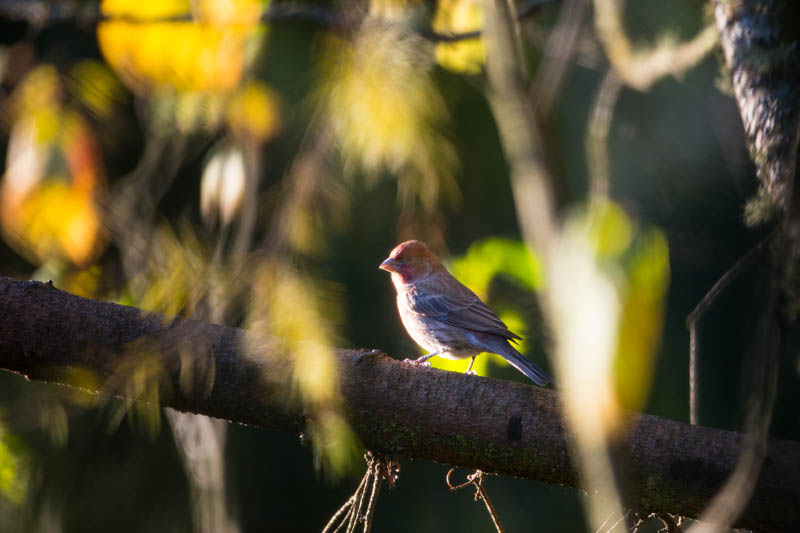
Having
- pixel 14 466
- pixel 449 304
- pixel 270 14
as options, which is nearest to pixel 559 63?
pixel 270 14

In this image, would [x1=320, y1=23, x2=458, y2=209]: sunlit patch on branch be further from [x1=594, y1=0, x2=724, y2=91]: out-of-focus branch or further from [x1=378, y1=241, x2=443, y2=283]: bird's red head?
[x1=378, y1=241, x2=443, y2=283]: bird's red head

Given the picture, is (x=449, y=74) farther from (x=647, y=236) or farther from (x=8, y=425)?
(x=8, y=425)

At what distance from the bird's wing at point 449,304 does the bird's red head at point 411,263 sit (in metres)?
0.06

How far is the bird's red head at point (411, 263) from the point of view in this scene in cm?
384

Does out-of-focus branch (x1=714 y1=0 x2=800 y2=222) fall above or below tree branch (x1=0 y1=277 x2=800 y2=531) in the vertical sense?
above

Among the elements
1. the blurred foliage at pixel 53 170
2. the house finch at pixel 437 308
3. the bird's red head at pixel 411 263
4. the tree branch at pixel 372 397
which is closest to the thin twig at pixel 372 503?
the tree branch at pixel 372 397

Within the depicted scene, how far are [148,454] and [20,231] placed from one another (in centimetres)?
214

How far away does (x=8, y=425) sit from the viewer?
7.25 feet

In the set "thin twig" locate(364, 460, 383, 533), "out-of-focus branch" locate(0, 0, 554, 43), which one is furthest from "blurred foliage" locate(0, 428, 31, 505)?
"out-of-focus branch" locate(0, 0, 554, 43)

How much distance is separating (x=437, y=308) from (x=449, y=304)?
2.4 inches

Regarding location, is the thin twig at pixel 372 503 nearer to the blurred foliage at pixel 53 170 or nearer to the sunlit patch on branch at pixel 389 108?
the sunlit patch on branch at pixel 389 108

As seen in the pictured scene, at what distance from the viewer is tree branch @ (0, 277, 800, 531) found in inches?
78.5

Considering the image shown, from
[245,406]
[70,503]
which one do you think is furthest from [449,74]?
[70,503]

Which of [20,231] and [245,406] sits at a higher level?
[20,231]
